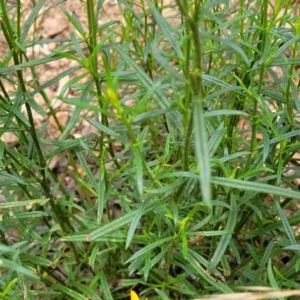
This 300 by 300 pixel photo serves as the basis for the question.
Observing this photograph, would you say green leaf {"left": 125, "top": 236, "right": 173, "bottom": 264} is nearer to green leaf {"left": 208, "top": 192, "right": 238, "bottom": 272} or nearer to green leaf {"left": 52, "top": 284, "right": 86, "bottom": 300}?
green leaf {"left": 208, "top": 192, "right": 238, "bottom": 272}

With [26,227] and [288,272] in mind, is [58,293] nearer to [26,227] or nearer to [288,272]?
[26,227]

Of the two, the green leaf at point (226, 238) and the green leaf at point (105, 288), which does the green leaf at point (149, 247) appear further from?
the green leaf at point (105, 288)

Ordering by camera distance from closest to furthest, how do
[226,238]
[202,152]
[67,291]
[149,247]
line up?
[202,152]
[149,247]
[226,238]
[67,291]

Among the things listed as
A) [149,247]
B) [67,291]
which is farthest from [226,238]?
[67,291]

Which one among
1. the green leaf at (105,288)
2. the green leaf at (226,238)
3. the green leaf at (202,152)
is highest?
the green leaf at (202,152)

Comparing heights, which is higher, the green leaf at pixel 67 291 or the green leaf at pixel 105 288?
the green leaf at pixel 67 291

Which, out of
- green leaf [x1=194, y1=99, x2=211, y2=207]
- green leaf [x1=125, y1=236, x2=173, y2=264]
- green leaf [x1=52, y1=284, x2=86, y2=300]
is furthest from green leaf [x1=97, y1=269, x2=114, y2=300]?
green leaf [x1=194, y1=99, x2=211, y2=207]

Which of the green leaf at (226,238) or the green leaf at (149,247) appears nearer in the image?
the green leaf at (149,247)

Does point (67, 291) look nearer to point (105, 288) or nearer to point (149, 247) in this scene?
point (105, 288)

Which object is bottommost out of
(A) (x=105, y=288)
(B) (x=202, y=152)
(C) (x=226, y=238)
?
(A) (x=105, y=288)

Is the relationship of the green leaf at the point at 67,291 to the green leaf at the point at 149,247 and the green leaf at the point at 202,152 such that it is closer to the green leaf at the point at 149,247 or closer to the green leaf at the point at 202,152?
the green leaf at the point at 149,247

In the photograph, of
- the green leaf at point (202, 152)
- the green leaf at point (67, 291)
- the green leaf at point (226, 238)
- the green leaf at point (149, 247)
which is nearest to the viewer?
the green leaf at point (202, 152)

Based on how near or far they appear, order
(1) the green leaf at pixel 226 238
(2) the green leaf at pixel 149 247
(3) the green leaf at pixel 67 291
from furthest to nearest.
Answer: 1. (3) the green leaf at pixel 67 291
2. (1) the green leaf at pixel 226 238
3. (2) the green leaf at pixel 149 247

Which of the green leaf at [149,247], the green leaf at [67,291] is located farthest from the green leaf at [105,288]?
the green leaf at [149,247]
